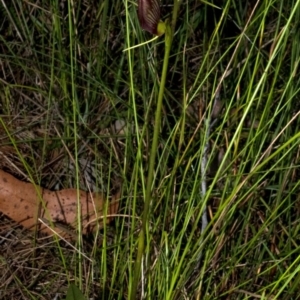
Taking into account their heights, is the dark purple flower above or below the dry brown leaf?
above

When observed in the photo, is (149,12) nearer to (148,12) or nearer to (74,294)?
(148,12)

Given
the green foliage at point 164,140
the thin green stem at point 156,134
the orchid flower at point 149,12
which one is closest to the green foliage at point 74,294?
the thin green stem at point 156,134

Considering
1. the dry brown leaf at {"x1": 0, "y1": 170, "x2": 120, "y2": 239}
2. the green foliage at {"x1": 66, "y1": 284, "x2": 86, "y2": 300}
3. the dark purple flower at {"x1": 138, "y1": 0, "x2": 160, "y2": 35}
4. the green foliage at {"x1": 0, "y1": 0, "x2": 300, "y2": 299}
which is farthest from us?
the dry brown leaf at {"x1": 0, "y1": 170, "x2": 120, "y2": 239}

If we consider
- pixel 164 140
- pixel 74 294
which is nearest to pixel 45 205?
pixel 164 140

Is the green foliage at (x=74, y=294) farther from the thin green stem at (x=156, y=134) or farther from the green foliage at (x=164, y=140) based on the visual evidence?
the green foliage at (x=164, y=140)

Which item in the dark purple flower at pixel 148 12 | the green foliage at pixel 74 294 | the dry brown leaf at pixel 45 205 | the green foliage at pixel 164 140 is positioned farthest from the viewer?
the dry brown leaf at pixel 45 205

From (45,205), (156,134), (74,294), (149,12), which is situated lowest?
(45,205)

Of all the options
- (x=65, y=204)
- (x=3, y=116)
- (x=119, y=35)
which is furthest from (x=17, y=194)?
(x=119, y=35)

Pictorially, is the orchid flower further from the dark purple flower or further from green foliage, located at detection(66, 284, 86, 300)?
green foliage, located at detection(66, 284, 86, 300)

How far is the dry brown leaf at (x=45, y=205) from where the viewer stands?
174 cm

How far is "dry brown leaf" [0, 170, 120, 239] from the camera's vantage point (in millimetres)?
1739

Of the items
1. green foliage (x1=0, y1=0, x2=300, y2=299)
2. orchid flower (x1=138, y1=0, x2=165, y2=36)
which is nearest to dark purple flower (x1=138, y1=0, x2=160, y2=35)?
orchid flower (x1=138, y1=0, x2=165, y2=36)

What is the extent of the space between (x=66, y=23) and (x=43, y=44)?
0.11m

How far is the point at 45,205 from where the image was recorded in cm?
→ 175
